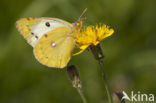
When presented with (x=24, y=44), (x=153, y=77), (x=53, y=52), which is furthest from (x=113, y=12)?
(x=53, y=52)

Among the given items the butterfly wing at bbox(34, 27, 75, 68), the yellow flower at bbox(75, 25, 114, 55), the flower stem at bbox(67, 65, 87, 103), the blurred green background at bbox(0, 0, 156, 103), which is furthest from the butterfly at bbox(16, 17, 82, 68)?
the blurred green background at bbox(0, 0, 156, 103)

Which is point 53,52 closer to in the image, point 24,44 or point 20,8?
point 24,44

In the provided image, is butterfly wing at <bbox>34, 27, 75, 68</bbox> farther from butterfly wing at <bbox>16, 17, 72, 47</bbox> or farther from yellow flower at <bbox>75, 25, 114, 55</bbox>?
yellow flower at <bbox>75, 25, 114, 55</bbox>

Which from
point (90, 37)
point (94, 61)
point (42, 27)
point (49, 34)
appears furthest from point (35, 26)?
point (94, 61)

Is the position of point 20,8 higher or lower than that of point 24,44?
higher

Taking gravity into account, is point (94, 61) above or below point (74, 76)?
below

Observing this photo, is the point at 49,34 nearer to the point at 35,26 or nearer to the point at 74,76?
the point at 35,26
